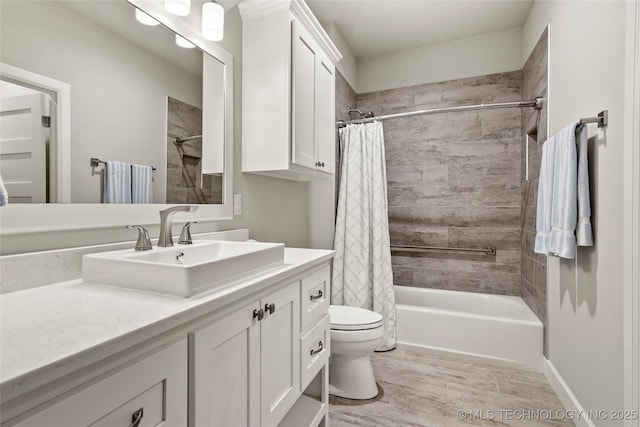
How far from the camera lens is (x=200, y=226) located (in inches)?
60.2

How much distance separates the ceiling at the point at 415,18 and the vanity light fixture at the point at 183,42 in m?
1.42

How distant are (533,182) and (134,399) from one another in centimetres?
289

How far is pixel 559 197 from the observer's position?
64.5 inches

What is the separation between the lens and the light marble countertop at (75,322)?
1.50 ft

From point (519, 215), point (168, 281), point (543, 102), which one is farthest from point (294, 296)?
point (519, 215)

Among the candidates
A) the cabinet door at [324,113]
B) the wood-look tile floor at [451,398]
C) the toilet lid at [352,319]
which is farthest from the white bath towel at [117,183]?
the wood-look tile floor at [451,398]

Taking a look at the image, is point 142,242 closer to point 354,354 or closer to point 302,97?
point 302,97

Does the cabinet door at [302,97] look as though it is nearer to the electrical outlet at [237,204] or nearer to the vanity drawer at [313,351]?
the electrical outlet at [237,204]

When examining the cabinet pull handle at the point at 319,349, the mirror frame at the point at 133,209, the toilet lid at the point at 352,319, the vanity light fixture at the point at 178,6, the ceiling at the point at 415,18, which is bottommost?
the toilet lid at the point at 352,319

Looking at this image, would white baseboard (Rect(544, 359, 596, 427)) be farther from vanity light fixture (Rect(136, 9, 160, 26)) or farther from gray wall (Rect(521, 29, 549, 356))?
vanity light fixture (Rect(136, 9, 160, 26))

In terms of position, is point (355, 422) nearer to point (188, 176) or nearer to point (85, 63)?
→ point (188, 176)

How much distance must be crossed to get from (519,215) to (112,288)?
313 cm

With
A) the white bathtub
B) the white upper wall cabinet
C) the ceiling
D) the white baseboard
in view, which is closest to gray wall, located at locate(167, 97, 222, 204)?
the white upper wall cabinet

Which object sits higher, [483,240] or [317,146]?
[317,146]
